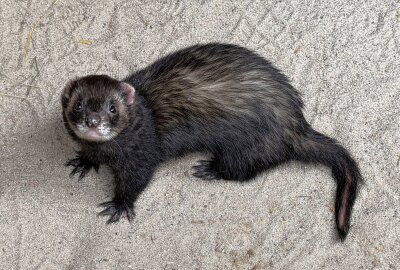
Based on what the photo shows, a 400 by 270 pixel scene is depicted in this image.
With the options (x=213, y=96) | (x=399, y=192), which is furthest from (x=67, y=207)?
(x=399, y=192)

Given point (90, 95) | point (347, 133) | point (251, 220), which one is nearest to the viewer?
point (90, 95)

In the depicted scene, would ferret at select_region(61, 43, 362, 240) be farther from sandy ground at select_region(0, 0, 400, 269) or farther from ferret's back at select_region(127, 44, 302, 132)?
sandy ground at select_region(0, 0, 400, 269)

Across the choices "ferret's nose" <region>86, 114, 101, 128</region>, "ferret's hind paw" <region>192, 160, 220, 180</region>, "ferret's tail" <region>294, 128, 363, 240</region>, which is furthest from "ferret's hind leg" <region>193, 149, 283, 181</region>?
"ferret's nose" <region>86, 114, 101, 128</region>

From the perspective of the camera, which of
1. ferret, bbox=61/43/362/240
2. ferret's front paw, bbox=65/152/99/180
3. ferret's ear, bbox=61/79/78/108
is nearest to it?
ferret's ear, bbox=61/79/78/108

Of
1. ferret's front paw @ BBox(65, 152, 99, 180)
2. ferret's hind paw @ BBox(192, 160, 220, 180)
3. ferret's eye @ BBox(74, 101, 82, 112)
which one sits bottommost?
ferret's front paw @ BBox(65, 152, 99, 180)

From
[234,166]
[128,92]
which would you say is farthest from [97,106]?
[234,166]

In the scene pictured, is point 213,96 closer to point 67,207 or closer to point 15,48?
point 67,207

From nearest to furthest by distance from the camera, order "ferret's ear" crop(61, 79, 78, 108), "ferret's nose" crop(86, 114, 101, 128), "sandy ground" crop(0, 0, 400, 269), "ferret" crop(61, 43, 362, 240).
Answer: "ferret's nose" crop(86, 114, 101, 128) → "ferret's ear" crop(61, 79, 78, 108) → "ferret" crop(61, 43, 362, 240) → "sandy ground" crop(0, 0, 400, 269)
